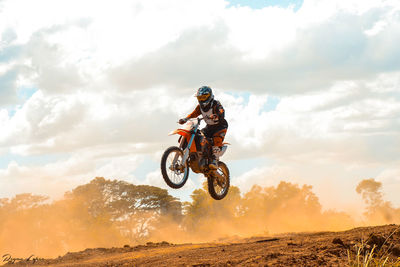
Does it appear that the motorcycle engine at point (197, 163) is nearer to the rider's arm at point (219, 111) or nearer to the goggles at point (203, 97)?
the rider's arm at point (219, 111)

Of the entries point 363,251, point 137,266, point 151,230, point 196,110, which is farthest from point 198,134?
point 151,230

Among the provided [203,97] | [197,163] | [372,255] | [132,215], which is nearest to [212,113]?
[203,97]

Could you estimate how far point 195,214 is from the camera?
4172 cm

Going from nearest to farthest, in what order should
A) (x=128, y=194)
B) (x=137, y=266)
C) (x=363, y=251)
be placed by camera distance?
(x=363, y=251) < (x=137, y=266) < (x=128, y=194)

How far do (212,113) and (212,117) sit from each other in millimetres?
141

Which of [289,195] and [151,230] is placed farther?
[151,230]

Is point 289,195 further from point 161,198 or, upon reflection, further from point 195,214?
point 161,198

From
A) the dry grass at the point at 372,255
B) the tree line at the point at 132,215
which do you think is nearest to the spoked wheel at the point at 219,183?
the dry grass at the point at 372,255

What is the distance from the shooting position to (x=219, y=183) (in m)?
16.0

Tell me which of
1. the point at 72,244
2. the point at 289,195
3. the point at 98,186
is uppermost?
the point at 98,186

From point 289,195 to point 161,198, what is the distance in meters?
13.1

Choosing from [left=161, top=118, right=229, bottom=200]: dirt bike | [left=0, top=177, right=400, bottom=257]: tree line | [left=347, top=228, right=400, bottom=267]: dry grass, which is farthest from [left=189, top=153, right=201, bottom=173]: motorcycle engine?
[left=0, top=177, right=400, bottom=257]: tree line

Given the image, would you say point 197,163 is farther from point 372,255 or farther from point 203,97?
point 372,255

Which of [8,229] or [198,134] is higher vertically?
[198,134]
